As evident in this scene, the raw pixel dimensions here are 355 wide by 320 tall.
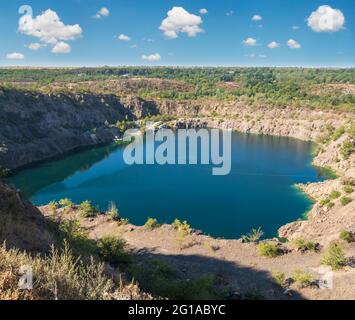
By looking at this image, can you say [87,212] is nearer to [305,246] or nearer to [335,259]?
[305,246]

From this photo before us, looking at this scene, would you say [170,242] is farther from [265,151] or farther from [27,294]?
[265,151]

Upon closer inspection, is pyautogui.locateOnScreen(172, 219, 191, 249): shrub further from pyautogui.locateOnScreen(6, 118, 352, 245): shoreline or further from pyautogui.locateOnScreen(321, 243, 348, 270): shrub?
pyautogui.locateOnScreen(321, 243, 348, 270): shrub

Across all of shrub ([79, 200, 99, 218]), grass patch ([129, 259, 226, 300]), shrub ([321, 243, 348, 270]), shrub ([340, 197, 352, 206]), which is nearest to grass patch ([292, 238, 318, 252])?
shrub ([321, 243, 348, 270])

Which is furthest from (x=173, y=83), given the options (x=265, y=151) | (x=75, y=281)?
(x=75, y=281)

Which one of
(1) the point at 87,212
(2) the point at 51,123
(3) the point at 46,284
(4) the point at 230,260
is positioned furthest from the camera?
(2) the point at 51,123

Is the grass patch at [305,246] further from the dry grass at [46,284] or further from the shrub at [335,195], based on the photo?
the dry grass at [46,284]

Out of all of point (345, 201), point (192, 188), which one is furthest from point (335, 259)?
point (192, 188)

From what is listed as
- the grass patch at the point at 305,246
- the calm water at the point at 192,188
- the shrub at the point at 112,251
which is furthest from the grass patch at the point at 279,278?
the calm water at the point at 192,188

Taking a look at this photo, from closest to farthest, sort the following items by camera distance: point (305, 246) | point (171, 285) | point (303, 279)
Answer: point (171, 285), point (303, 279), point (305, 246)
